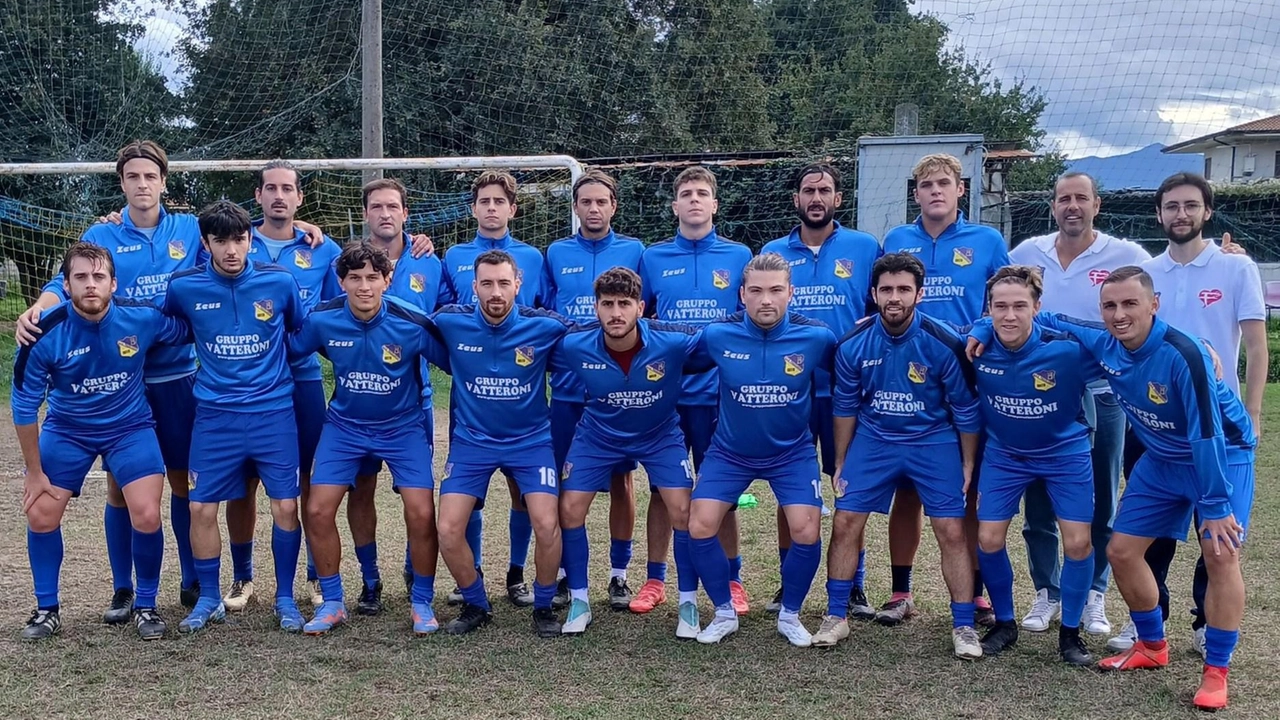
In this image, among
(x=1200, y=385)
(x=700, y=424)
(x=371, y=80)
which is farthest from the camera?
(x=371, y=80)

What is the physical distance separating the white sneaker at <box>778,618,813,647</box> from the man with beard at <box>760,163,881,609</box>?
40 cm

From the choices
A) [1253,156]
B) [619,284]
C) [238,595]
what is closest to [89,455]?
[238,595]

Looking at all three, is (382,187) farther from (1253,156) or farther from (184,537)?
(1253,156)

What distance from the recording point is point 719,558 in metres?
4.37

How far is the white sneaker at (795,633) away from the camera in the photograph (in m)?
4.27

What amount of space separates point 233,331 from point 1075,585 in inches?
142

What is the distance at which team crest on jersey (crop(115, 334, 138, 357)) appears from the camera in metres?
4.38

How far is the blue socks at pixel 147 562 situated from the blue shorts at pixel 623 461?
1.75m

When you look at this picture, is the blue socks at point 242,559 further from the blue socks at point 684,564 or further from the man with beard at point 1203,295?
the man with beard at point 1203,295

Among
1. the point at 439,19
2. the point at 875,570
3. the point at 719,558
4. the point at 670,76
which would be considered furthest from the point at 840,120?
the point at 719,558

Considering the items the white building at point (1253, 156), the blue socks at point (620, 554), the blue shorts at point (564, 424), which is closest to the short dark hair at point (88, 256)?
the blue shorts at point (564, 424)

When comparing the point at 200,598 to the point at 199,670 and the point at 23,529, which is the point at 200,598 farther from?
the point at 23,529

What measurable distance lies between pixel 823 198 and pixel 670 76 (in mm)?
11022

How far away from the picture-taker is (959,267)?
4.60 meters
